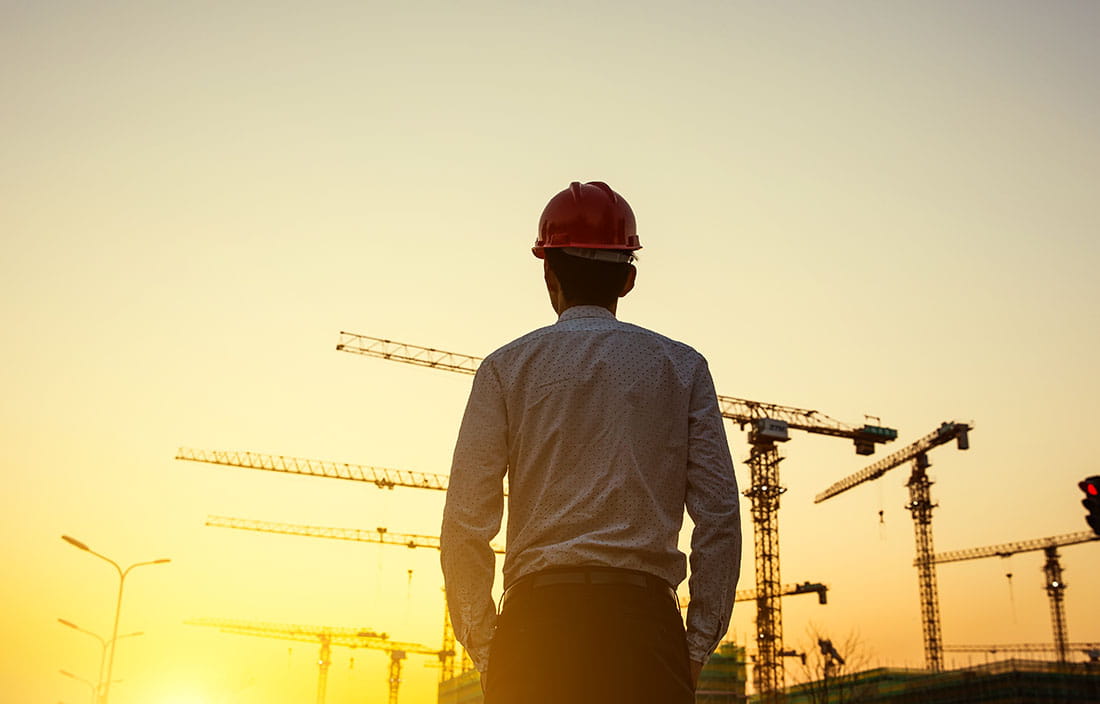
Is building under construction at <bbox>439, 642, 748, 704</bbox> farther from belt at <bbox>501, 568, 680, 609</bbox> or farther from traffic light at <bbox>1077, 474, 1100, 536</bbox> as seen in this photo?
belt at <bbox>501, 568, 680, 609</bbox>

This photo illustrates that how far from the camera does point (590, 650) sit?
2.52 metres

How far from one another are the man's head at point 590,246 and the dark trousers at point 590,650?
843 millimetres

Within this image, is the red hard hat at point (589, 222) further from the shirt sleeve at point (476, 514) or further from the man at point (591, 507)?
the shirt sleeve at point (476, 514)

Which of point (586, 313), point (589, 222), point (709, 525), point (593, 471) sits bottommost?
point (709, 525)

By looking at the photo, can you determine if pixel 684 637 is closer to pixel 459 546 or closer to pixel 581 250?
pixel 459 546

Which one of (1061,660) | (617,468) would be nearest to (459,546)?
(617,468)

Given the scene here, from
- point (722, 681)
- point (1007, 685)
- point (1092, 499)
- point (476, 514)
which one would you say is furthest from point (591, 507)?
point (722, 681)

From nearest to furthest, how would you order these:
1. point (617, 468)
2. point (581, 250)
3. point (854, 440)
Answer: point (617, 468) < point (581, 250) < point (854, 440)

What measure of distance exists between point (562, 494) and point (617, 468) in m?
0.15

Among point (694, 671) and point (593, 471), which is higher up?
point (593, 471)

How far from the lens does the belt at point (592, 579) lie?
2605 millimetres

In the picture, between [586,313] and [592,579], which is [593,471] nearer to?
[592,579]

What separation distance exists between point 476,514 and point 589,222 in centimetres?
86

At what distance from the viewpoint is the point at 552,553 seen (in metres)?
2.64
